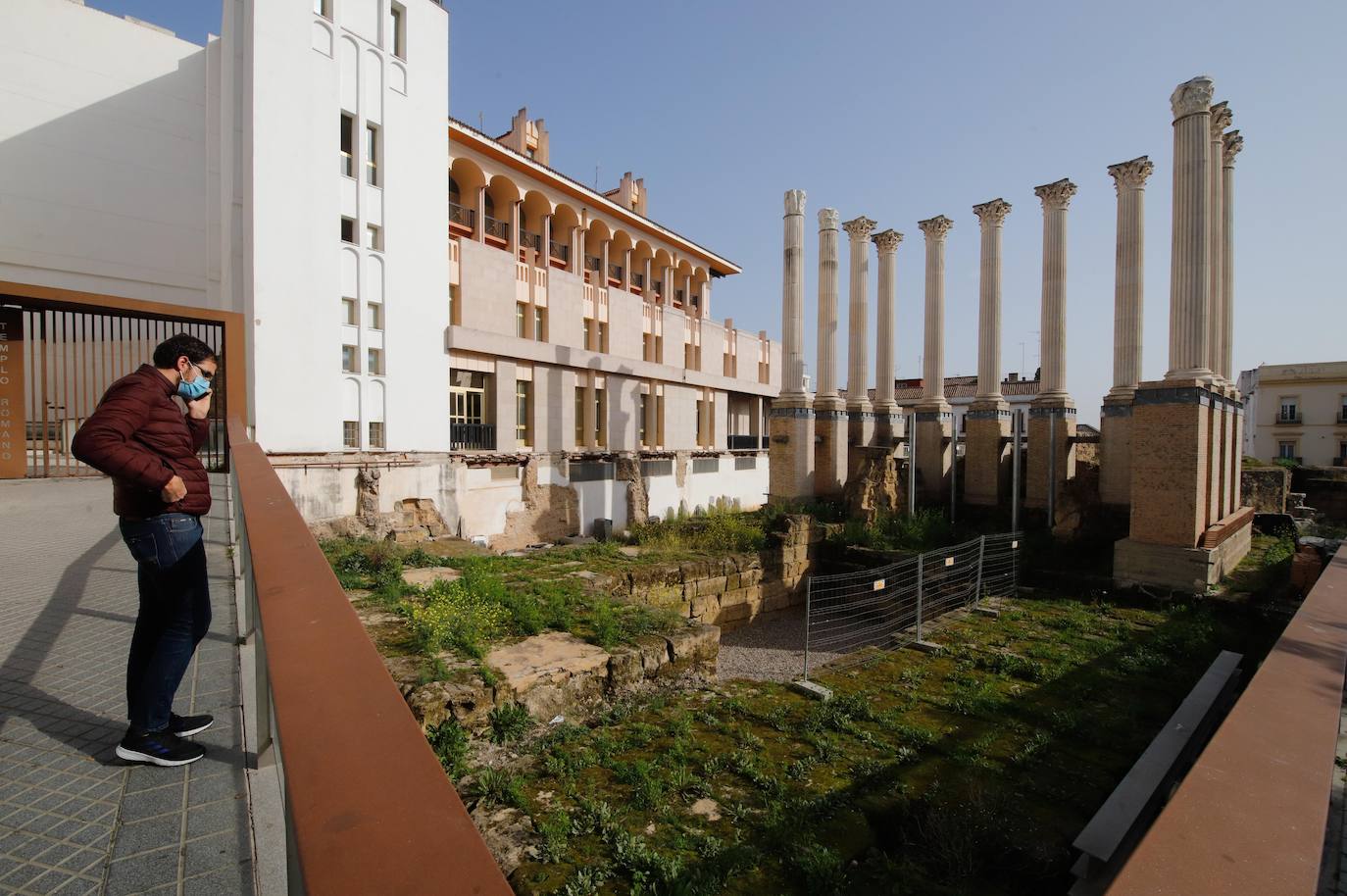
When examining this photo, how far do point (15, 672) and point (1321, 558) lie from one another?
669 inches

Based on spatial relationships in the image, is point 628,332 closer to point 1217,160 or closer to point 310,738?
point 1217,160

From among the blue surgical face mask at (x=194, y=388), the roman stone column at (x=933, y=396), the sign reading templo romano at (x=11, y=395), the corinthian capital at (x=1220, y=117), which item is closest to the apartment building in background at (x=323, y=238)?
the sign reading templo romano at (x=11, y=395)

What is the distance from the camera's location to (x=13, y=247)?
46.8 ft

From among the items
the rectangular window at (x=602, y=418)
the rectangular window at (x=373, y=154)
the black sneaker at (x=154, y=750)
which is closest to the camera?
the black sneaker at (x=154, y=750)

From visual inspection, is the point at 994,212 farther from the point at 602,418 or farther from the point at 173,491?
the point at 173,491

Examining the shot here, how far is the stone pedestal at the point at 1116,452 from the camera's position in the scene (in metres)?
16.8

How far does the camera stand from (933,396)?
22.3 meters

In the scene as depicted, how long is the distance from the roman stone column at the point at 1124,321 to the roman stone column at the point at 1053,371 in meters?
1.00

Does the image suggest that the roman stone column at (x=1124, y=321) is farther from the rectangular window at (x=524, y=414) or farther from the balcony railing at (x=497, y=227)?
the balcony railing at (x=497, y=227)

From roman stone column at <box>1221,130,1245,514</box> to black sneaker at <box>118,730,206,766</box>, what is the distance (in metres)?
21.1

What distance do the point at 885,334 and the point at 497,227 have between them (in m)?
14.6

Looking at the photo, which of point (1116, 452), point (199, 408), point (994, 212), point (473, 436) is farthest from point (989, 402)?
point (199, 408)

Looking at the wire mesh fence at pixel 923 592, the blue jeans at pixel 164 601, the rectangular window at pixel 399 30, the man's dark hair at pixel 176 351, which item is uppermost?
the rectangular window at pixel 399 30

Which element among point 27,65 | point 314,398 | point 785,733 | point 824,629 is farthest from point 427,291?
point 785,733
